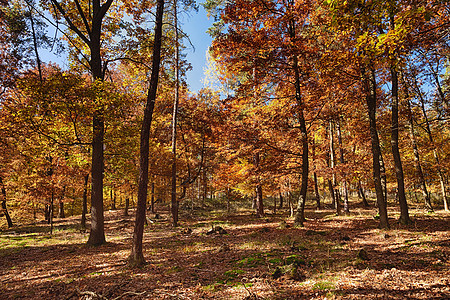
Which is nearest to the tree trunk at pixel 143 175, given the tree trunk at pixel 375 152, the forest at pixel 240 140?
the forest at pixel 240 140

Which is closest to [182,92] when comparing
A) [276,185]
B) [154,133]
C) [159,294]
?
[154,133]

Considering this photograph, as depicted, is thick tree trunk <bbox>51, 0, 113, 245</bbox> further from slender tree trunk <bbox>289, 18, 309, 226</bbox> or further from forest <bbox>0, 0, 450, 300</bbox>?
slender tree trunk <bbox>289, 18, 309, 226</bbox>

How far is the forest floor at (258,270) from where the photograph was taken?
4574 millimetres

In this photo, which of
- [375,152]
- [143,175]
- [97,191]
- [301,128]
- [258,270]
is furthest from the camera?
[301,128]

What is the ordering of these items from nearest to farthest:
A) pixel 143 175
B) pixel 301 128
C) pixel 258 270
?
pixel 258 270
pixel 143 175
pixel 301 128

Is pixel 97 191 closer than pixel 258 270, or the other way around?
pixel 258 270

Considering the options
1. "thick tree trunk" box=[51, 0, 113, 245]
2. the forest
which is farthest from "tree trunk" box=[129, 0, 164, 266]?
"thick tree trunk" box=[51, 0, 113, 245]

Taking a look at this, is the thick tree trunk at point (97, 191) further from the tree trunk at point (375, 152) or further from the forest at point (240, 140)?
the tree trunk at point (375, 152)

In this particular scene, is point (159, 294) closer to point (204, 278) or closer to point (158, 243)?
point (204, 278)

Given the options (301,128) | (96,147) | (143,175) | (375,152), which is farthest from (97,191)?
(375,152)

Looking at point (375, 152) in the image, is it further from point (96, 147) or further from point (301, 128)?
point (96, 147)

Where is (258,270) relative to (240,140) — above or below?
below

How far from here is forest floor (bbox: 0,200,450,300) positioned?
4574 mm

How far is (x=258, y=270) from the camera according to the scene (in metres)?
6.02
